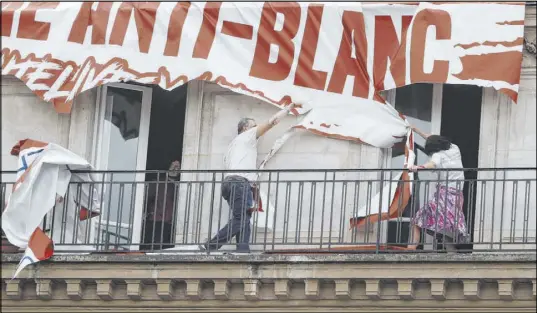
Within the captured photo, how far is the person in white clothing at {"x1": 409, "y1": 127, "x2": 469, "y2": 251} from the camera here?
26.3 meters

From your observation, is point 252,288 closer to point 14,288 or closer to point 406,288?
point 406,288

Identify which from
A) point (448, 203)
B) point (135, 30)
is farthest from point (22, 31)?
point (448, 203)

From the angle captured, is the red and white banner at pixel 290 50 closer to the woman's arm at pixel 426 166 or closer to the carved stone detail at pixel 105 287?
the woman's arm at pixel 426 166

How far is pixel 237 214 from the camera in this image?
26922 mm

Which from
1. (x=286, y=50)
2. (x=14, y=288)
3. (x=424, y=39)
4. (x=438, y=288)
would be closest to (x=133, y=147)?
(x=286, y=50)

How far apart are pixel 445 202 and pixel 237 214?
2.16m

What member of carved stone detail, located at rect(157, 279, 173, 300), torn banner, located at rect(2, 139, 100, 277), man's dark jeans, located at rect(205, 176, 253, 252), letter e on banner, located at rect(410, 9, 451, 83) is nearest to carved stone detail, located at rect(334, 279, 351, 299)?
man's dark jeans, located at rect(205, 176, 253, 252)

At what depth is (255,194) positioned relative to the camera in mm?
26984

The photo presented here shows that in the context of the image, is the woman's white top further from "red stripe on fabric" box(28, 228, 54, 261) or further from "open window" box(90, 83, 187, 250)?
"red stripe on fabric" box(28, 228, 54, 261)

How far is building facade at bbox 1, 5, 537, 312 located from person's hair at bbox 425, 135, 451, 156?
44 centimetres

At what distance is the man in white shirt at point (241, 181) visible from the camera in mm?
26844

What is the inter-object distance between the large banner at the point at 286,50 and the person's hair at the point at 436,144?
0.42 meters

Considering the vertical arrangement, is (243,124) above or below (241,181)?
above

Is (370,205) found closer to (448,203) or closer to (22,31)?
(448,203)
